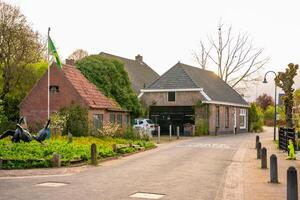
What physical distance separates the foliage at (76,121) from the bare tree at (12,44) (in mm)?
11139

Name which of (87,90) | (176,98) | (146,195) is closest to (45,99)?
(87,90)

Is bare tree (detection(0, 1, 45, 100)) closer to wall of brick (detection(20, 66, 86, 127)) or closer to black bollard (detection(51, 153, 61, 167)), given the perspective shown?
wall of brick (detection(20, 66, 86, 127))

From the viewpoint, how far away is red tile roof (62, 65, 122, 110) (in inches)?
1362

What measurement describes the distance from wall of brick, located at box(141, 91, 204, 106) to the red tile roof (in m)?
10.9

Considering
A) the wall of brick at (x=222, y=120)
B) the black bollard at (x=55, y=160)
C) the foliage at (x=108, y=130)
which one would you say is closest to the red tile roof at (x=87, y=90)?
the foliage at (x=108, y=130)

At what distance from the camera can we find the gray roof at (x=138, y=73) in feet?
189

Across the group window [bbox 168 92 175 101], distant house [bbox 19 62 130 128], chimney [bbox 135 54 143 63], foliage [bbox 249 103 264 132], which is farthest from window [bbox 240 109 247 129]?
distant house [bbox 19 62 130 128]

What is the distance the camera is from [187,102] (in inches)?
1880

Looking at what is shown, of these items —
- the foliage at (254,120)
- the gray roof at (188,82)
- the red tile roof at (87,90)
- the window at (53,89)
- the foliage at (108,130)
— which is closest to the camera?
the foliage at (108,130)

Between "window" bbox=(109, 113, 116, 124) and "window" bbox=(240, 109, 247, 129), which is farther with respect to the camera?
"window" bbox=(240, 109, 247, 129)

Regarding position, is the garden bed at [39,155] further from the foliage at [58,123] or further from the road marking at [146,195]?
the foliage at [58,123]

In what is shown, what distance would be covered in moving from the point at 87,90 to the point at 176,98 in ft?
48.7

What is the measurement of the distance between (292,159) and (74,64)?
22.4m

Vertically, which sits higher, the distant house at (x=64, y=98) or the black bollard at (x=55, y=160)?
the distant house at (x=64, y=98)
